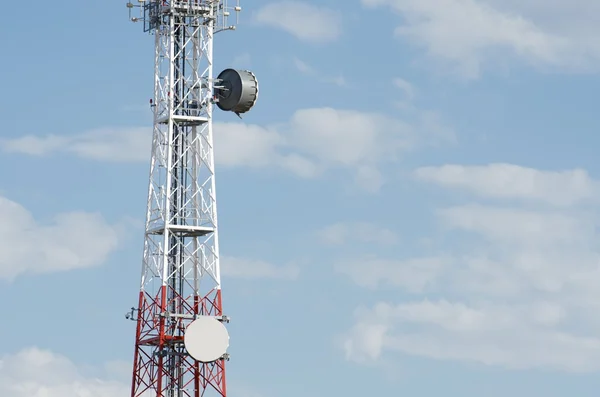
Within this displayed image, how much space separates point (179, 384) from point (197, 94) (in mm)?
21103

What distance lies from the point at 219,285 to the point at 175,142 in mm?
10859

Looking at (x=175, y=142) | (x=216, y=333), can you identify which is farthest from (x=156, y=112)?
(x=216, y=333)

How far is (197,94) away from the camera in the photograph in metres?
200

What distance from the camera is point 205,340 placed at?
195625mm

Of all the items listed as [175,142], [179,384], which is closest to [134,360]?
[179,384]

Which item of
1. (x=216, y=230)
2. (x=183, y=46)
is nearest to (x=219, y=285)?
(x=216, y=230)

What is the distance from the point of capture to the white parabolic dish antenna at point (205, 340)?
19512cm

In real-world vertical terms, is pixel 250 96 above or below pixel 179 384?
above

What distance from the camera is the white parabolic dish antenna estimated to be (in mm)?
195125

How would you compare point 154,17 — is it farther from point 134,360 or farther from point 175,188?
point 134,360

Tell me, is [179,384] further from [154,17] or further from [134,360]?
[154,17]

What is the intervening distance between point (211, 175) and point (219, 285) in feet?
26.2

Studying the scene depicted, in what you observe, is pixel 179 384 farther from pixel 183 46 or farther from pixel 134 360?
pixel 183 46

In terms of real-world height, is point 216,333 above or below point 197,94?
below
